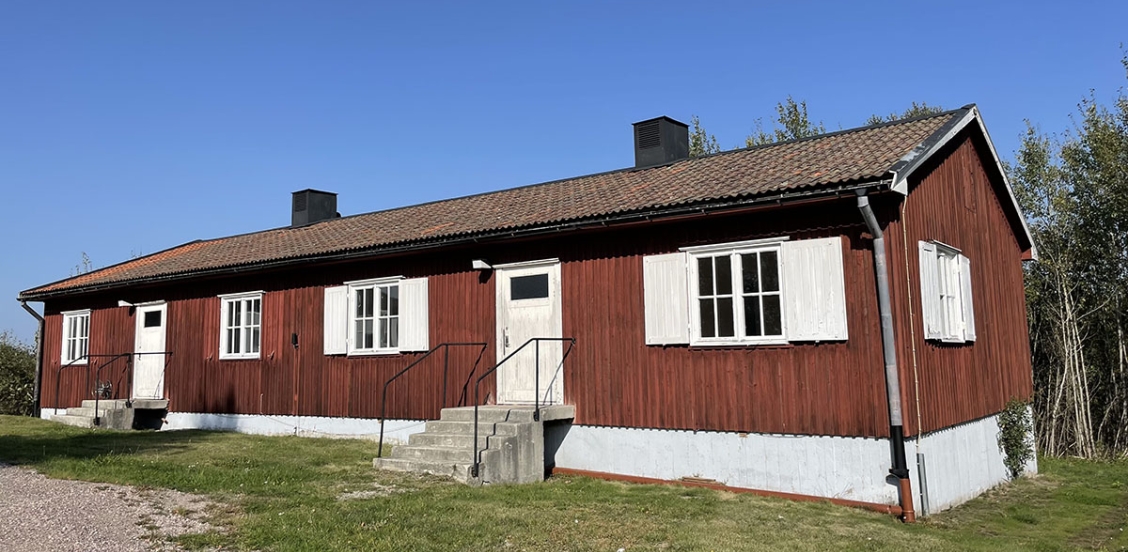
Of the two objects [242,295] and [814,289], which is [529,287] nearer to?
[814,289]

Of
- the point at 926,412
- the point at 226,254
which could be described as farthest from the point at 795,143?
the point at 226,254

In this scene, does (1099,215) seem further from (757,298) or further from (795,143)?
(757,298)

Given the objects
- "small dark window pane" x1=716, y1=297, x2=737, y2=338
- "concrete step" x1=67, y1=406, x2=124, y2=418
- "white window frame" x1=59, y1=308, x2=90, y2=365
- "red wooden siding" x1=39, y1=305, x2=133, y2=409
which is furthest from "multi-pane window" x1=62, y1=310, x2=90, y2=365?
"small dark window pane" x1=716, y1=297, x2=737, y2=338

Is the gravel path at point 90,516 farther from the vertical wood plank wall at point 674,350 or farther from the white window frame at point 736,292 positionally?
the white window frame at point 736,292

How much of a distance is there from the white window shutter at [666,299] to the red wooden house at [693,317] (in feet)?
0.10

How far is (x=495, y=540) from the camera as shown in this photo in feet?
23.4

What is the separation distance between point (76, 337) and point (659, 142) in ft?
47.0

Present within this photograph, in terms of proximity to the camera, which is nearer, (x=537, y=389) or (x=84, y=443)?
(x=537, y=389)

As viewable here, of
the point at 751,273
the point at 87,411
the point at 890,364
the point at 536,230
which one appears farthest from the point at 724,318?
the point at 87,411

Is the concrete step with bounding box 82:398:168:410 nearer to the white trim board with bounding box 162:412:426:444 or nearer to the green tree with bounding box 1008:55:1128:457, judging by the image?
the white trim board with bounding box 162:412:426:444

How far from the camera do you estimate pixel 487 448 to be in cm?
1028

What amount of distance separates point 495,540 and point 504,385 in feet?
16.5

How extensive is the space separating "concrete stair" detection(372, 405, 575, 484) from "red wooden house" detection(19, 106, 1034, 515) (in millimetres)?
368

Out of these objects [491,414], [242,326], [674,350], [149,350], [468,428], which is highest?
[242,326]
